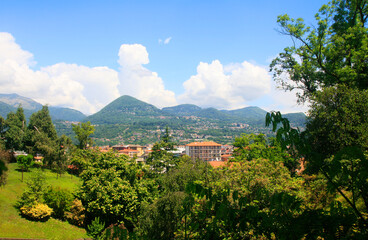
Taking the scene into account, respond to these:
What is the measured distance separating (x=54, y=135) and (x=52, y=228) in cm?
2750

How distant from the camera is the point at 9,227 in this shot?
14523mm

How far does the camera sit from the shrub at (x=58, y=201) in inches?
702

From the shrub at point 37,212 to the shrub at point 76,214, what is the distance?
4.79ft

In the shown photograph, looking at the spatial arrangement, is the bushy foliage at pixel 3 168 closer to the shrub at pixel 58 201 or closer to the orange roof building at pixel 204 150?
the shrub at pixel 58 201

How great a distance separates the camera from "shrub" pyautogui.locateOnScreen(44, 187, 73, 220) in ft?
58.5

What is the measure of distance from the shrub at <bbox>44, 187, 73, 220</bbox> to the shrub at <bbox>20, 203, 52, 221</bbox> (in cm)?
105

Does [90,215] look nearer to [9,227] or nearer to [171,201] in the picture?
[9,227]

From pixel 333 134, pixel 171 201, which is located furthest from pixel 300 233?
pixel 333 134

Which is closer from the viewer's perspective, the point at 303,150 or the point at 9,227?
the point at 303,150

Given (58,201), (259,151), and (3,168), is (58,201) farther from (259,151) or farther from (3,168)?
(259,151)

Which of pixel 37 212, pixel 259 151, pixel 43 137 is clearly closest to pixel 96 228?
pixel 37 212

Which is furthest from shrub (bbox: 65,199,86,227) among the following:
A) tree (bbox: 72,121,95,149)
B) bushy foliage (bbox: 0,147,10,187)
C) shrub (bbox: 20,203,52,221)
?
tree (bbox: 72,121,95,149)

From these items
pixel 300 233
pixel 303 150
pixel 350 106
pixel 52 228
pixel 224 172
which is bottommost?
pixel 52 228

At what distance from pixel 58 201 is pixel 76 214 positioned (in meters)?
2.08
